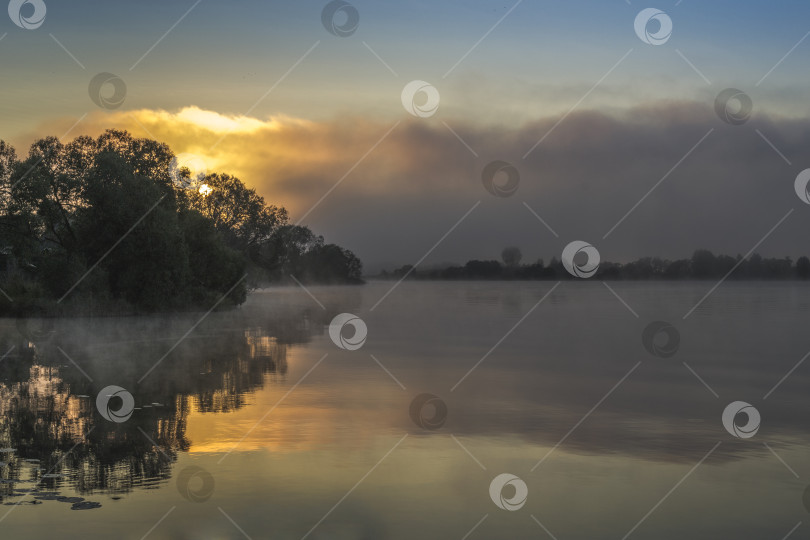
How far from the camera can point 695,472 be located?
14.5 metres

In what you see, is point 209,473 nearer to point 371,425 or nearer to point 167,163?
point 371,425

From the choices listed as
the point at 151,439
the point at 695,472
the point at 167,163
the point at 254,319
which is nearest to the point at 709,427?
the point at 695,472
